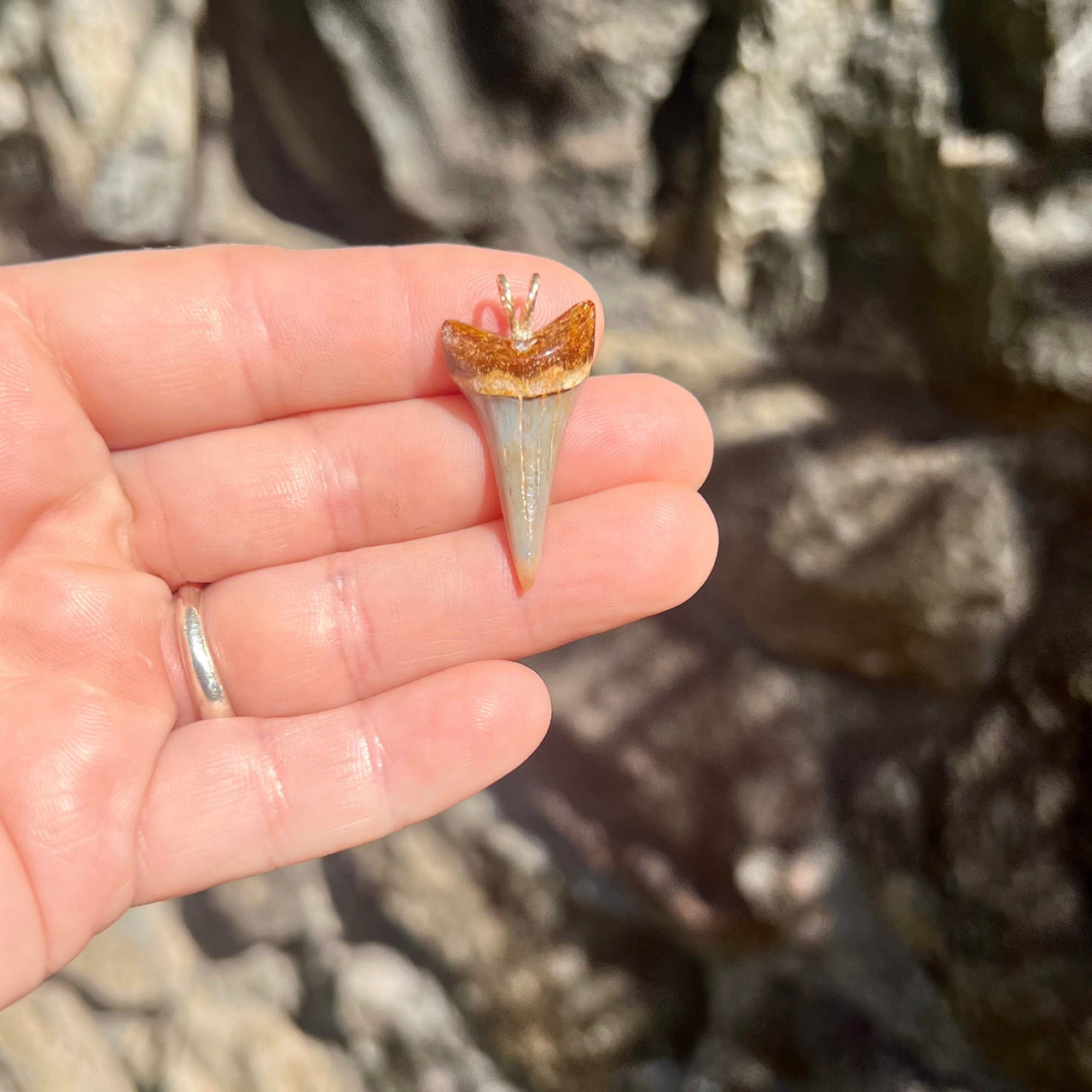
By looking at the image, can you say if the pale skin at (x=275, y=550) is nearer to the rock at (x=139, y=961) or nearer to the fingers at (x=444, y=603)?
the fingers at (x=444, y=603)

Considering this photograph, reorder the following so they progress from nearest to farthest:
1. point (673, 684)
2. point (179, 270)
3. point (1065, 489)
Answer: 1. point (179, 270)
2. point (1065, 489)
3. point (673, 684)

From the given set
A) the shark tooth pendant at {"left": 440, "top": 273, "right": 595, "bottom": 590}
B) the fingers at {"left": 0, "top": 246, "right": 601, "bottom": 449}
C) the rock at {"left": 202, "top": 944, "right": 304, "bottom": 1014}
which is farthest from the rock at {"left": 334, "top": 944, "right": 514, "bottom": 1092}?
the fingers at {"left": 0, "top": 246, "right": 601, "bottom": 449}

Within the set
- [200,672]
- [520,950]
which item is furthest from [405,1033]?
[200,672]

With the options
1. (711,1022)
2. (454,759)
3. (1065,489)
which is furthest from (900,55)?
(711,1022)

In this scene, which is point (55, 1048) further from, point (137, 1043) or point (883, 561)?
point (883, 561)

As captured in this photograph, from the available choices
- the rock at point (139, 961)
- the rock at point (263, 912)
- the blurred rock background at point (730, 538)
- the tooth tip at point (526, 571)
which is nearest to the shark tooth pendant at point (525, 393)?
the tooth tip at point (526, 571)

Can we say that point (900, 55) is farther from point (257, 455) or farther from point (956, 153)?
point (257, 455)
